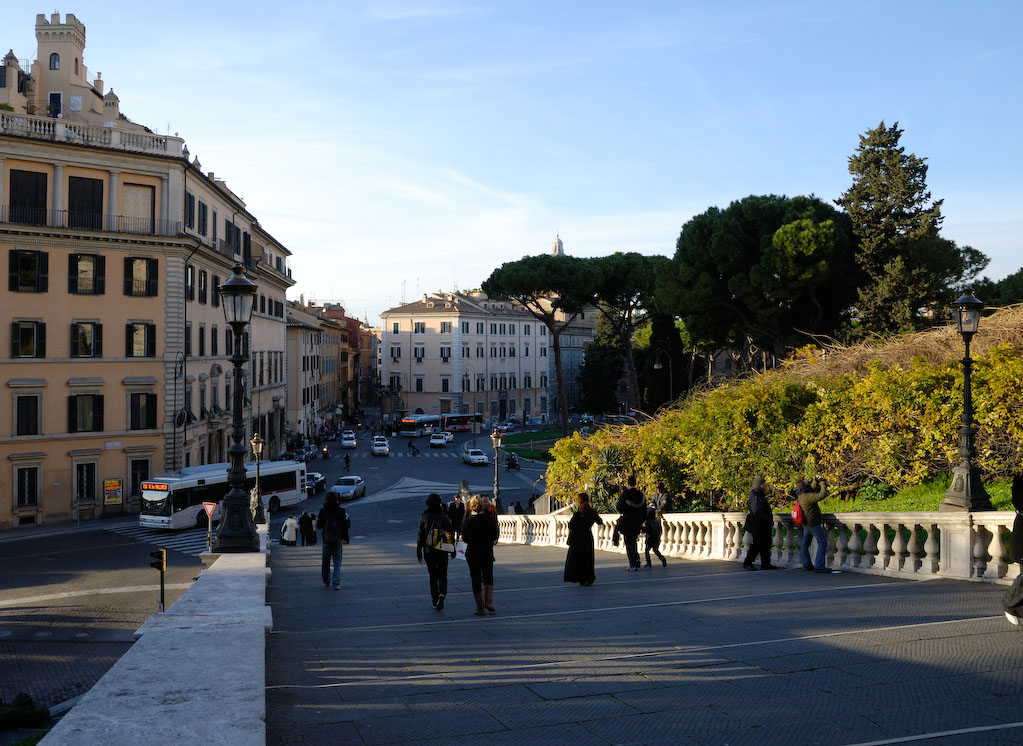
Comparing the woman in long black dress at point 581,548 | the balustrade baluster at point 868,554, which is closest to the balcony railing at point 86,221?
the woman in long black dress at point 581,548

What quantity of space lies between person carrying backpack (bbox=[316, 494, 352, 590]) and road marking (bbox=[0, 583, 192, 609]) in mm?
11811

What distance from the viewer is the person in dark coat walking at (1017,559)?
7.16 meters

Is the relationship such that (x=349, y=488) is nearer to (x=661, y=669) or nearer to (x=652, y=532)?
(x=652, y=532)

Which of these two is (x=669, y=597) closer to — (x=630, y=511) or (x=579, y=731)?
(x=630, y=511)

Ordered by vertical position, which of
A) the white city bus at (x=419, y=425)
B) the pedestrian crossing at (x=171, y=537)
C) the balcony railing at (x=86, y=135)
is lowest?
the pedestrian crossing at (x=171, y=537)

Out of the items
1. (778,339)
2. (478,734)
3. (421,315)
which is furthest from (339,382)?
(478,734)

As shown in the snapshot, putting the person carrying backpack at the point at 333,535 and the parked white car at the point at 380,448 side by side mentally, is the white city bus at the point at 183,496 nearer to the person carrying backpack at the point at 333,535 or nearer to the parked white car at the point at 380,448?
the person carrying backpack at the point at 333,535

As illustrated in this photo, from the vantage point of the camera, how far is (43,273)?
121ft

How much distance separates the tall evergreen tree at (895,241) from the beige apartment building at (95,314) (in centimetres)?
2951

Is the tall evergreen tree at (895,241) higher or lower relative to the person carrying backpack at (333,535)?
higher

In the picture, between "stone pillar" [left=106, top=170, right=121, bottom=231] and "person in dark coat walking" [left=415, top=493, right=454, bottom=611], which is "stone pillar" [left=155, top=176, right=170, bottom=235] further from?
"person in dark coat walking" [left=415, top=493, right=454, bottom=611]

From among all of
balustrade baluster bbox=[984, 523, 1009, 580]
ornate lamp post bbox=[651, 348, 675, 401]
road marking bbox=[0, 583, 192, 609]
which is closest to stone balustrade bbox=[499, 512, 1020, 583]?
balustrade baluster bbox=[984, 523, 1009, 580]

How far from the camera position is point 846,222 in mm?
33844

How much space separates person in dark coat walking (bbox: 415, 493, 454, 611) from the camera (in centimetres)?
978
